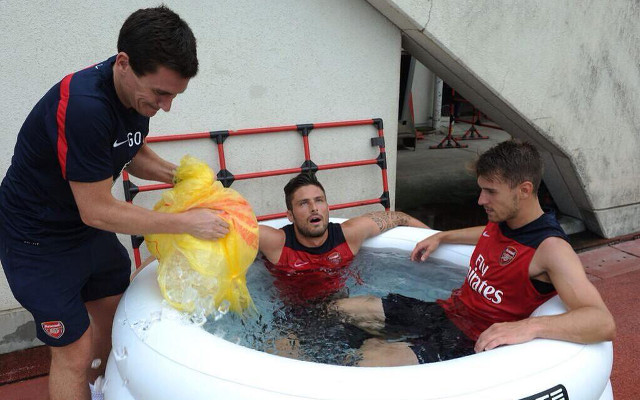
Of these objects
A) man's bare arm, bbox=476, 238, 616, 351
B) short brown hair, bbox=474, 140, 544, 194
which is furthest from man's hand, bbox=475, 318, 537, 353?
short brown hair, bbox=474, 140, 544, 194

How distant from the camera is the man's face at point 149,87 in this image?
4.26 ft

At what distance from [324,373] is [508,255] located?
34.5 inches

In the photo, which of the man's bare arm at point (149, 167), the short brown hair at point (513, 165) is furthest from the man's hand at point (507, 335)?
the man's bare arm at point (149, 167)

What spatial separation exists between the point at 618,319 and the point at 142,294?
8.74 ft

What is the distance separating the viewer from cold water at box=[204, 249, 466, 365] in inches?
79.3

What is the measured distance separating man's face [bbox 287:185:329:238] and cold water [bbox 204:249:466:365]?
1.10ft

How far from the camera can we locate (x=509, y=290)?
5.91 feet

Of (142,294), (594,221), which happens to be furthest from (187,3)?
(594,221)

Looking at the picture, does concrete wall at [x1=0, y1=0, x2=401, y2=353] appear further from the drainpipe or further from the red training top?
the drainpipe

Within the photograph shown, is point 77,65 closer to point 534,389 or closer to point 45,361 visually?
point 45,361

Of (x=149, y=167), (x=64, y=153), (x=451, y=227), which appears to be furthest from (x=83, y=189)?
(x=451, y=227)

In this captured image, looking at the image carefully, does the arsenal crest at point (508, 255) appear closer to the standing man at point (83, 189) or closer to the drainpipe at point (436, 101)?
the standing man at point (83, 189)

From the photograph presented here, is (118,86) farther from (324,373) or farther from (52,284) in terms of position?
(324,373)

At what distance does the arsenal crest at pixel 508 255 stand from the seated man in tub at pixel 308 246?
96 centimetres
